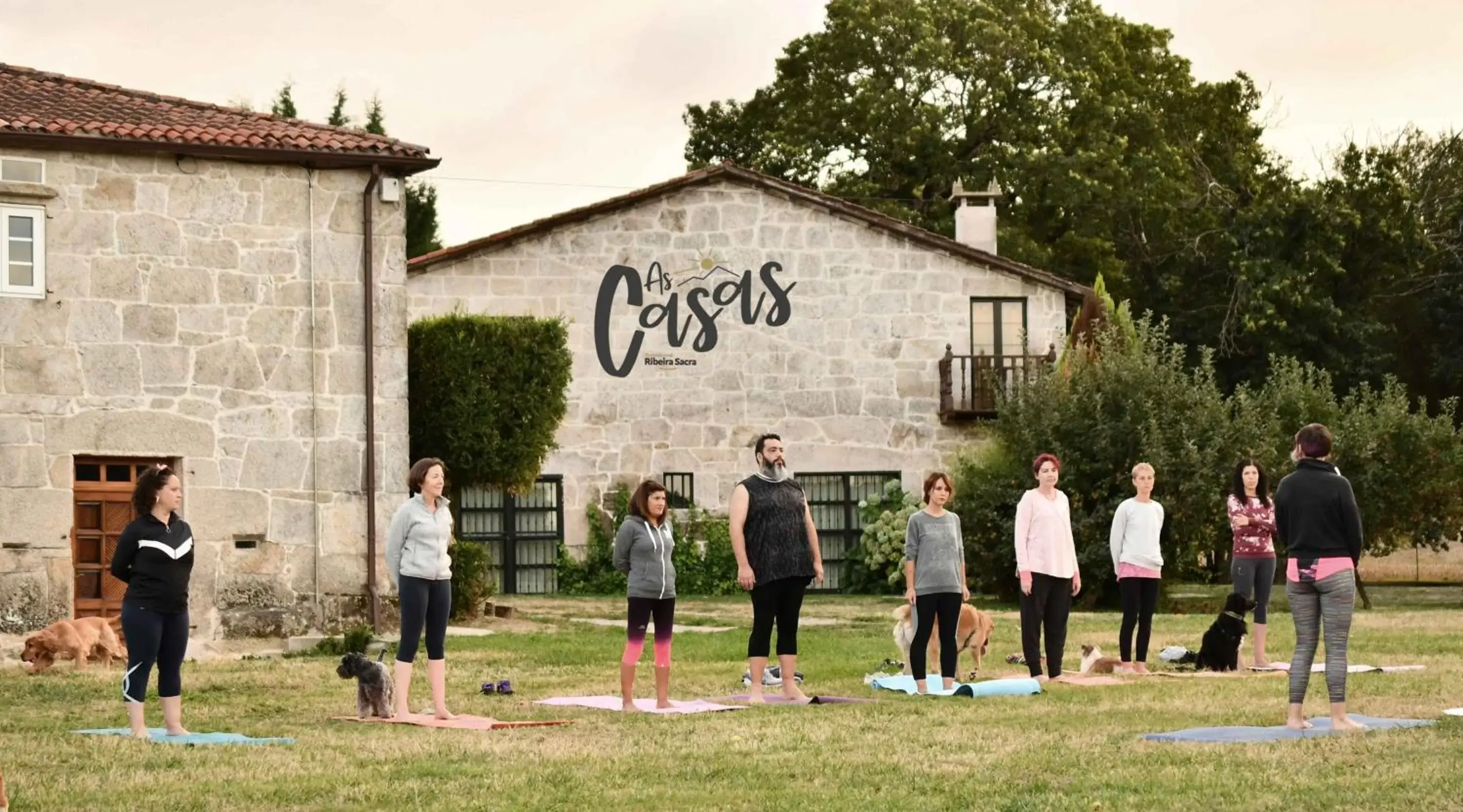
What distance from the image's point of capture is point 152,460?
20.1 meters

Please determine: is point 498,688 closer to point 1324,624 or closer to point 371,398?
point 1324,624

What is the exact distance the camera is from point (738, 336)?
33.2 meters

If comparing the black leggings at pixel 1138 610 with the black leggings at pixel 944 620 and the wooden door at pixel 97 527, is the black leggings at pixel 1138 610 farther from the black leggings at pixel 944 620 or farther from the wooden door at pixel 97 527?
the wooden door at pixel 97 527

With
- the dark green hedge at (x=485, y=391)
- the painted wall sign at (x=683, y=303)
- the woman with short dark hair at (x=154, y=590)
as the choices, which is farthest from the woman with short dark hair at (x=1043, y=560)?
the painted wall sign at (x=683, y=303)

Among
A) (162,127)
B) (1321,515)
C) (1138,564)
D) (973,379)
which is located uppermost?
(162,127)

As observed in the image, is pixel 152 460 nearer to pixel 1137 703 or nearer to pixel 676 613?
pixel 676 613

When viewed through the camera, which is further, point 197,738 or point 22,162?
point 22,162

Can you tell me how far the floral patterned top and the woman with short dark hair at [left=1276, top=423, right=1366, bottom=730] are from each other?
4.56 meters

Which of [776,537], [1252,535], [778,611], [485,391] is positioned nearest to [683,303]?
[485,391]

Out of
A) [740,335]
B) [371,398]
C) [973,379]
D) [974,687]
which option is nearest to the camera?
[974,687]

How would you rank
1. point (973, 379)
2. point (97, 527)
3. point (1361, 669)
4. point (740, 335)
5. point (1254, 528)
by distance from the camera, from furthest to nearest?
point (973, 379) → point (740, 335) → point (97, 527) → point (1254, 528) → point (1361, 669)

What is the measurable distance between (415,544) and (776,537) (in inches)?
96.9

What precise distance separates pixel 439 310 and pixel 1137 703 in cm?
2052

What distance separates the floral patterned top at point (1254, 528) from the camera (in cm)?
1623
